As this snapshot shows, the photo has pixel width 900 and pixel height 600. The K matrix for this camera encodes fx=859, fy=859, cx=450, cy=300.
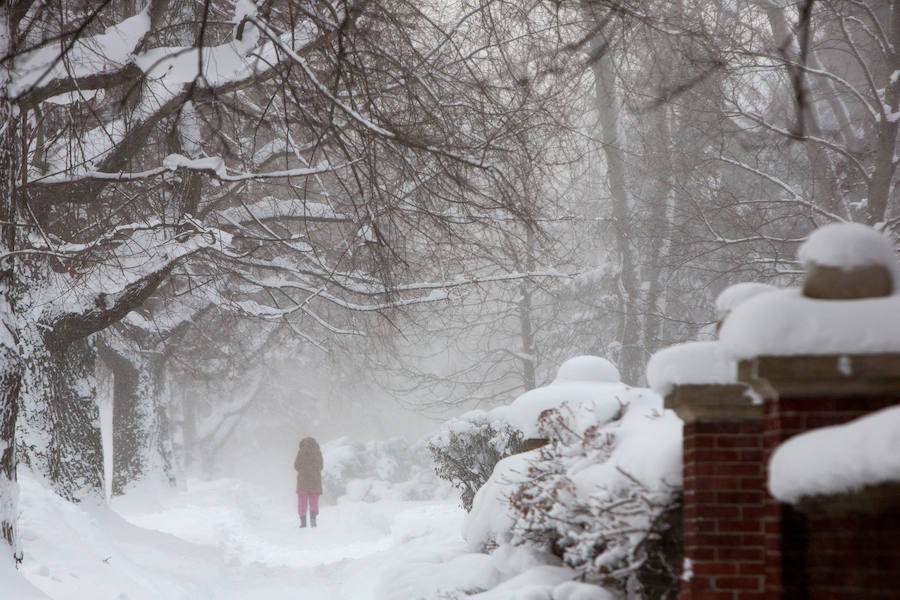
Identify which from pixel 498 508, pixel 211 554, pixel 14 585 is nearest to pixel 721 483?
pixel 498 508

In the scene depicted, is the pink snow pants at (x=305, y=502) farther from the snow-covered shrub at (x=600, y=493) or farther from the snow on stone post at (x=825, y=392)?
the snow on stone post at (x=825, y=392)

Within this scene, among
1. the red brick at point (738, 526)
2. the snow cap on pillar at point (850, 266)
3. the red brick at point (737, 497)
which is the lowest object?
the red brick at point (738, 526)

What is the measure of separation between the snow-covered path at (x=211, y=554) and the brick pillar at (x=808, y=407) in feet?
12.4

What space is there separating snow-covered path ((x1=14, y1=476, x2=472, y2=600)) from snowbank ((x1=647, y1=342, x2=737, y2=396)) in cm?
294

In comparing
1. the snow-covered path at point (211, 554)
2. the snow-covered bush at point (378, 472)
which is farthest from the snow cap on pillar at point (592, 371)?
the snow-covered bush at point (378, 472)

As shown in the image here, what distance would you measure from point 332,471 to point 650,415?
2400 cm

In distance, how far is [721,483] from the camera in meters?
3.67

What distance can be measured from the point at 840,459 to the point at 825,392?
0.54 meters

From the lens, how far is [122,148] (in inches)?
326

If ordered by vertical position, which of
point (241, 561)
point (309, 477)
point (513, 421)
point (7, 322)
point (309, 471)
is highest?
point (7, 322)

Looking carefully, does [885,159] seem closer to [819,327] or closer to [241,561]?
[819,327]

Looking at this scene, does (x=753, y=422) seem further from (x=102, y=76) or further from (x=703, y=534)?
(x=102, y=76)

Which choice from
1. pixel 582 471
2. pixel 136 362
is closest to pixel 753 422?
pixel 582 471

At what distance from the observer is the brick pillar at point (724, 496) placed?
11.9ft
